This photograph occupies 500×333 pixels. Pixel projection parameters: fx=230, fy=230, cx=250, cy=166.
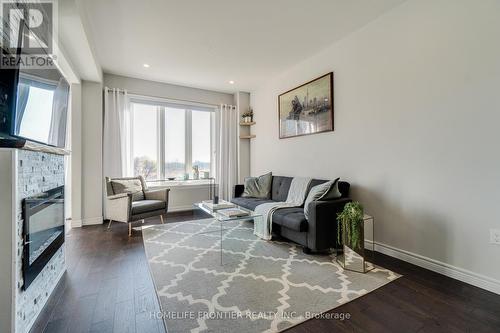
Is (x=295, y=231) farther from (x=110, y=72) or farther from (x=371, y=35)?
(x=110, y=72)

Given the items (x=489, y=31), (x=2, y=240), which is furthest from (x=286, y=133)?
(x=2, y=240)

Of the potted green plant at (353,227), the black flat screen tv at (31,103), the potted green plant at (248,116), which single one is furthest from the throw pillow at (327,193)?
the potted green plant at (248,116)

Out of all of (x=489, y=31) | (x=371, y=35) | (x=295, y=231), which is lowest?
(x=295, y=231)

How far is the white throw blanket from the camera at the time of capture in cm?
302

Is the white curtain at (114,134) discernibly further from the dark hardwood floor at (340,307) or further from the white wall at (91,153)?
the dark hardwood floor at (340,307)

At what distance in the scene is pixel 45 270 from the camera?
1720mm

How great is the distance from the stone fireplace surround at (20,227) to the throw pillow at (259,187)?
2.81m

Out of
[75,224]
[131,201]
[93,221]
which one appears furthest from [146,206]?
[75,224]

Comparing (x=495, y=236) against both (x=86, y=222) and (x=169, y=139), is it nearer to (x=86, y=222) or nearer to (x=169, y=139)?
(x=169, y=139)

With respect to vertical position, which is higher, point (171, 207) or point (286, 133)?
point (286, 133)

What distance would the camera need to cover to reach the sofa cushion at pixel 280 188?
3.71 metres

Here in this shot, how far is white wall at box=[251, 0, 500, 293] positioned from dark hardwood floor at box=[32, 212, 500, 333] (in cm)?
31

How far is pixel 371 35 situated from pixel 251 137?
9.68 ft

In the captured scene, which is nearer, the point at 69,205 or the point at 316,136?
the point at 316,136
